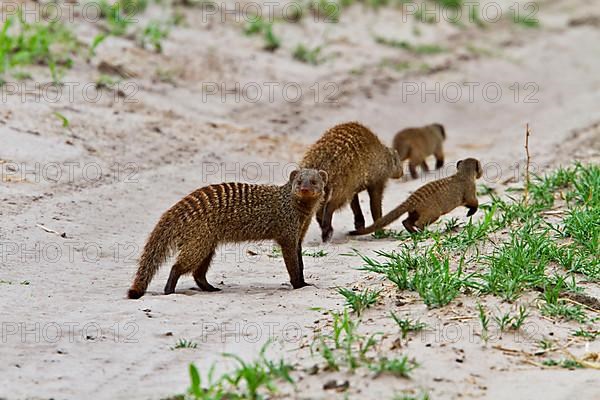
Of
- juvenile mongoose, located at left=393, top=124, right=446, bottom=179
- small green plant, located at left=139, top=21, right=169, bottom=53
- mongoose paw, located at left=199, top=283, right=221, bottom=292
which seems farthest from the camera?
small green plant, located at left=139, top=21, right=169, bottom=53

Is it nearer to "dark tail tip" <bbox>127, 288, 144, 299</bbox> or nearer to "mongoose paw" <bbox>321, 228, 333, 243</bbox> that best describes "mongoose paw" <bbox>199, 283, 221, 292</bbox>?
"dark tail tip" <bbox>127, 288, 144, 299</bbox>

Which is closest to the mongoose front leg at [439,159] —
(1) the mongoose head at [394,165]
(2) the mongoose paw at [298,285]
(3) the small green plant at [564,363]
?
(1) the mongoose head at [394,165]

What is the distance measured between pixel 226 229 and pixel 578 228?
6.16ft

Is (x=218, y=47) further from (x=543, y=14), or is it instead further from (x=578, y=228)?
(x=543, y=14)

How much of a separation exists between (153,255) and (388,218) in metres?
1.84

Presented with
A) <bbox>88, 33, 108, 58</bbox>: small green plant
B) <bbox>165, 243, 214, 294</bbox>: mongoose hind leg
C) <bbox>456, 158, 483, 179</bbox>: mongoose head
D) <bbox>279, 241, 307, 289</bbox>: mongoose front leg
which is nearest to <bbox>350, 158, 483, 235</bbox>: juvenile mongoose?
<bbox>456, 158, 483, 179</bbox>: mongoose head

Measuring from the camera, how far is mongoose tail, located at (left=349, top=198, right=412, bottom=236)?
6160 mm

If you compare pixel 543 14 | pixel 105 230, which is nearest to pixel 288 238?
pixel 105 230

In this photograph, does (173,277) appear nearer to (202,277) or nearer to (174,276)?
(174,276)

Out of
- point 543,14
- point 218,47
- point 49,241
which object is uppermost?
point 543,14

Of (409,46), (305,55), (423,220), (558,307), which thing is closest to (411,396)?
(558,307)

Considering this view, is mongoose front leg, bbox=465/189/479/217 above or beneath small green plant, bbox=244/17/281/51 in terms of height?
beneath

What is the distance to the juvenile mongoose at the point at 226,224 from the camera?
16.0 feet

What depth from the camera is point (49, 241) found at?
545 centimetres
